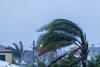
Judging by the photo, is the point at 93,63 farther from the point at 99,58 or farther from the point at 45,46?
the point at 45,46

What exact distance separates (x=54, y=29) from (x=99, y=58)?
5.72 meters

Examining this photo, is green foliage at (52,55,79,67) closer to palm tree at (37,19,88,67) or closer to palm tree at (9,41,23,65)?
palm tree at (37,19,88,67)

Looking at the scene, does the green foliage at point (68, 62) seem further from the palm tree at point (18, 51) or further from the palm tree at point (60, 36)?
the palm tree at point (18, 51)

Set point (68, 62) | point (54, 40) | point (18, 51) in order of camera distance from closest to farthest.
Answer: point (54, 40) < point (68, 62) < point (18, 51)

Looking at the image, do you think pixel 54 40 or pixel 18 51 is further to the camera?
pixel 18 51

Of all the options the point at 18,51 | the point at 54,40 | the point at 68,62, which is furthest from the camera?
the point at 18,51

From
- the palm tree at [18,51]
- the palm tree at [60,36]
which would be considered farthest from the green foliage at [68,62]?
the palm tree at [18,51]

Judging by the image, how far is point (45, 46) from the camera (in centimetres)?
2123

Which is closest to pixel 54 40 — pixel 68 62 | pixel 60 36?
pixel 60 36

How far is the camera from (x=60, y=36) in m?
21.4

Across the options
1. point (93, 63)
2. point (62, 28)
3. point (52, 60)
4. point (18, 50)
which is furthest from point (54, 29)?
point (18, 50)

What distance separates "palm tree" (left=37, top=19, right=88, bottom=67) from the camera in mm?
21109

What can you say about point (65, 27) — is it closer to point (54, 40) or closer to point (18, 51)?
point (54, 40)

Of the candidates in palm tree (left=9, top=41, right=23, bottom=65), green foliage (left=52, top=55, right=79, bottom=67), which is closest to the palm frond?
green foliage (left=52, top=55, right=79, bottom=67)
